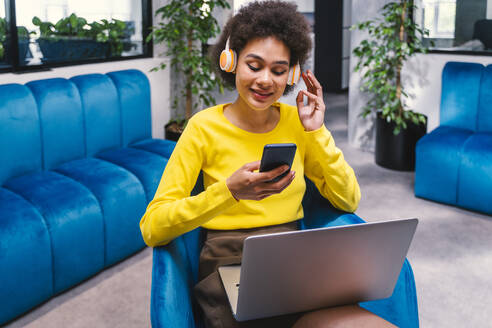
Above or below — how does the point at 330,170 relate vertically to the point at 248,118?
below

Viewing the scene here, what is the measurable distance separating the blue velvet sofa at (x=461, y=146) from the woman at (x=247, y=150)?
7.16 ft

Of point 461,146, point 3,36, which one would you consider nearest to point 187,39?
point 3,36

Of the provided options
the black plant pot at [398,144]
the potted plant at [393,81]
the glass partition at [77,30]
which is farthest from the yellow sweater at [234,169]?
the black plant pot at [398,144]

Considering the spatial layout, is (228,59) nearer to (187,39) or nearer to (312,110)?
(312,110)

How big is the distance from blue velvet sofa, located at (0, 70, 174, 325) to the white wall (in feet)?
0.75

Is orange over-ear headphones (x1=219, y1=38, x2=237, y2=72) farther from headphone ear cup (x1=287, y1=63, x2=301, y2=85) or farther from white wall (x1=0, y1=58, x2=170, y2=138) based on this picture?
white wall (x1=0, y1=58, x2=170, y2=138)

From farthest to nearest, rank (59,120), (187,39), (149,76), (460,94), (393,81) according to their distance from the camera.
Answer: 1. (393,81)
2. (187,39)
3. (149,76)
4. (460,94)
5. (59,120)

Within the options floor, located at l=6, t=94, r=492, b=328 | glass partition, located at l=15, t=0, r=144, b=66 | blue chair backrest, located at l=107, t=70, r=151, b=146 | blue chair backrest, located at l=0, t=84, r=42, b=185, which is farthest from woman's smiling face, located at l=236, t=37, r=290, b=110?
glass partition, located at l=15, t=0, r=144, b=66

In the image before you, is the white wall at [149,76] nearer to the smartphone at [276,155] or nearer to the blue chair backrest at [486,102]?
the smartphone at [276,155]

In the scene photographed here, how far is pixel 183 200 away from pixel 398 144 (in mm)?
3434

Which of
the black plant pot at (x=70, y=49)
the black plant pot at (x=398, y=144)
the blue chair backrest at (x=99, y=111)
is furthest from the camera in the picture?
the black plant pot at (x=398, y=144)

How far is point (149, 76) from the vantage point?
418 cm

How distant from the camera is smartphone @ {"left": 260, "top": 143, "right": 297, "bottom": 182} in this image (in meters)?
1.09

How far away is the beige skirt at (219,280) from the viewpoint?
1238mm
